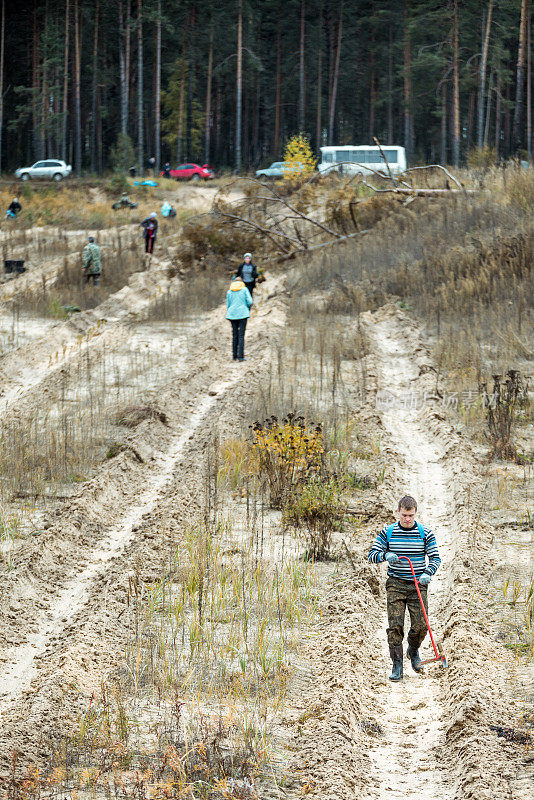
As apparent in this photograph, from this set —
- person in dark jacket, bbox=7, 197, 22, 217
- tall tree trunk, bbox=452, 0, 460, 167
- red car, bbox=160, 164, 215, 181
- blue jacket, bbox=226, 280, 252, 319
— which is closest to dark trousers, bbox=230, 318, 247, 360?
blue jacket, bbox=226, 280, 252, 319

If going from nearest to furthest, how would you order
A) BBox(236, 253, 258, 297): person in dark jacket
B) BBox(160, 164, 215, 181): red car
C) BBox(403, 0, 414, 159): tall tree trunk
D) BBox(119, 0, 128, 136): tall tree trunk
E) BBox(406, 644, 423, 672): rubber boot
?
BBox(406, 644, 423, 672): rubber boot < BBox(236, 253, 258, 297): person in dark jacket < BBox(403, 0, 414, 159): tall tree trunk < BBox(160, 164, 215, 181): red car < BBox(119, 0, 128, 136): tall tree trunk

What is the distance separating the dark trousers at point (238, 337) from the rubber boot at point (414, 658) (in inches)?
388

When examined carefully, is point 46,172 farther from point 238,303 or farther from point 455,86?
point 238,303

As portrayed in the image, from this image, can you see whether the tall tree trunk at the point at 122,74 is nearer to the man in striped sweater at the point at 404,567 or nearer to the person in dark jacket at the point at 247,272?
the person in dark jacket at the point at 247,272

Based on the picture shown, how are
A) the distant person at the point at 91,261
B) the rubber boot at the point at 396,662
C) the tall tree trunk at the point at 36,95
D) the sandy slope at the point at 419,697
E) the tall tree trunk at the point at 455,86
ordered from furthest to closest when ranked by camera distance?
the tall tree trunk at the point at 36,95, the tall tree trunk at the point at 455,86, the distant person at the point at 91,261, the rubber boot at the point at 396,662, the sandy slope at the point at 419,697

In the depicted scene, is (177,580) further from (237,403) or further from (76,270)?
(76,270)

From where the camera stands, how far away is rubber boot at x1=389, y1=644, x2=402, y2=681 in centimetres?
637

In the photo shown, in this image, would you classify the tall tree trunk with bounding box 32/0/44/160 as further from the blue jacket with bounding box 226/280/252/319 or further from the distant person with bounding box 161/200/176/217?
the blue jacket with bounding box 226/280/252/319

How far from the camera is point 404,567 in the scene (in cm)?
642

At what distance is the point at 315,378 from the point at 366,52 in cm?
6030

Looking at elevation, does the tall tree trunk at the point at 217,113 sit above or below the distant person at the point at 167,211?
above

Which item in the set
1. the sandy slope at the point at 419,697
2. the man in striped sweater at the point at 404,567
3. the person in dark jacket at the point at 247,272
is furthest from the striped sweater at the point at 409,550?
the person in dark jacket at the point at 247,272

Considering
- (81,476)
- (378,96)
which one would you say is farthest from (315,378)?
(378,96)

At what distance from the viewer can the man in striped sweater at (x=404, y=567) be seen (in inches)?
251
